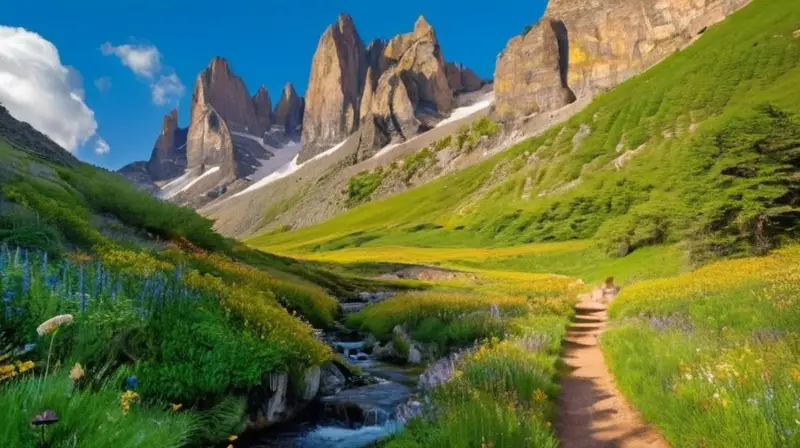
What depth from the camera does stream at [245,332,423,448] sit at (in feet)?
34.0

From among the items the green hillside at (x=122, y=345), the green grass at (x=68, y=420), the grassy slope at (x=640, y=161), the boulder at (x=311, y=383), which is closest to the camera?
the green grass at (x=68, y=420)

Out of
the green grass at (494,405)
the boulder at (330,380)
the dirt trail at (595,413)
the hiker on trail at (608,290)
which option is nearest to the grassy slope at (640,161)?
the hiker on trail at (608,290)

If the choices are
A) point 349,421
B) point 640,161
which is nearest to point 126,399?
point 349,421

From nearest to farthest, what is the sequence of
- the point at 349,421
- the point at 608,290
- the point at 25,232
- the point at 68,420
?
the point at 68,420 < the point at 349,421 < the point at 25,232 < the point at 608,290

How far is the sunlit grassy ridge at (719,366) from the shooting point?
6.56 metres

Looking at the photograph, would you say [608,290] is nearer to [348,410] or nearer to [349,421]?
[348,410]

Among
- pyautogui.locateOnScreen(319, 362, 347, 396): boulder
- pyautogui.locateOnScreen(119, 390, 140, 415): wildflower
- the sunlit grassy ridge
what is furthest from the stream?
the sunlit grassy ridge

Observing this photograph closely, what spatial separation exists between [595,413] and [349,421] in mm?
4996

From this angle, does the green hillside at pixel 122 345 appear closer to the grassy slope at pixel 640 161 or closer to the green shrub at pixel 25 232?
the green shrub at pixel 25 232

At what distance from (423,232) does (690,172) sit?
3946 inches

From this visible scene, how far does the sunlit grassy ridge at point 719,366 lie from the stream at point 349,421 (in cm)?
457

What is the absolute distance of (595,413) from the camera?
417 inches

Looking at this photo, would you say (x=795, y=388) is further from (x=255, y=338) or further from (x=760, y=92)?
(x=760, y=92)

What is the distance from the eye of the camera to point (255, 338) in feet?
35.1
